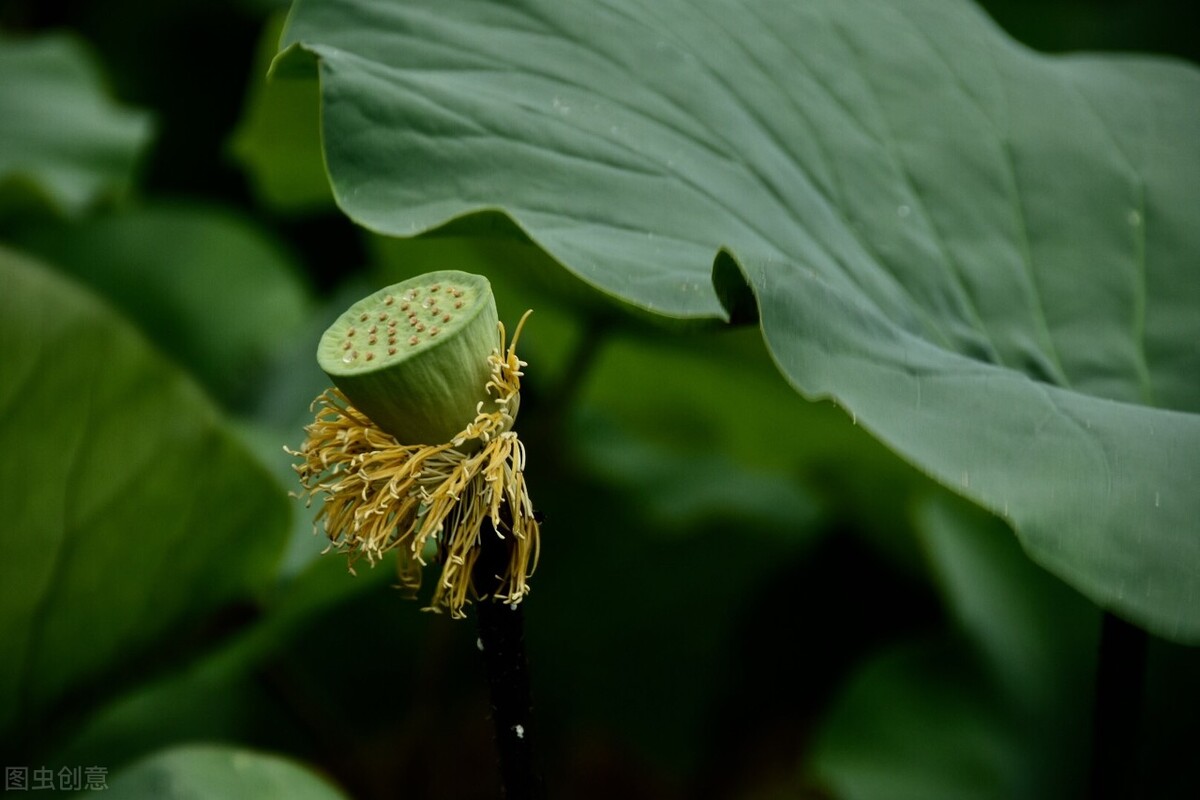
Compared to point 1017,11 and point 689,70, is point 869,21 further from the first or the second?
point 1017,11

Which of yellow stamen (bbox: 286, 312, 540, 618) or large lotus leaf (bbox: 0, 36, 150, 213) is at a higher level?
yellow stamen (bbox: 286, 312, 540, 618)

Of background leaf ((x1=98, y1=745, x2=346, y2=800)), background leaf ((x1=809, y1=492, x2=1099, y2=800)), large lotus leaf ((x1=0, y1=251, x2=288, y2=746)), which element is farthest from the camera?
background leaf ((x1=809, y1=492, x2=1099, y2=800))

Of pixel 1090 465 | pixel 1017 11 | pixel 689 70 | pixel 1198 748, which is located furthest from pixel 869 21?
pixel 1017 11

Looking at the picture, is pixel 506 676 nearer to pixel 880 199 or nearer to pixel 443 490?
pixel 443 490

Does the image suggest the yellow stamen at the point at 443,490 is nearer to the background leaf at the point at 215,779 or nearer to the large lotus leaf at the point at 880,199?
the large lotus leaf at the point at 880,199

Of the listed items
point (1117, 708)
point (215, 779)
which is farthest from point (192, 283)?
point (1117, 708)

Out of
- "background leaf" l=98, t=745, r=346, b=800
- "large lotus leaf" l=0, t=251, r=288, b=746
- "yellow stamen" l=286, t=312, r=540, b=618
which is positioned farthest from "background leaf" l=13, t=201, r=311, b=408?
"yellow stamen" l=286, t=312, r=540, b=618

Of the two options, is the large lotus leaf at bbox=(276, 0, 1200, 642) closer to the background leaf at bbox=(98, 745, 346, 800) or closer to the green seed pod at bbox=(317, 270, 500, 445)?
the green seed pod at bbox=(317, 270, 500, 445)
